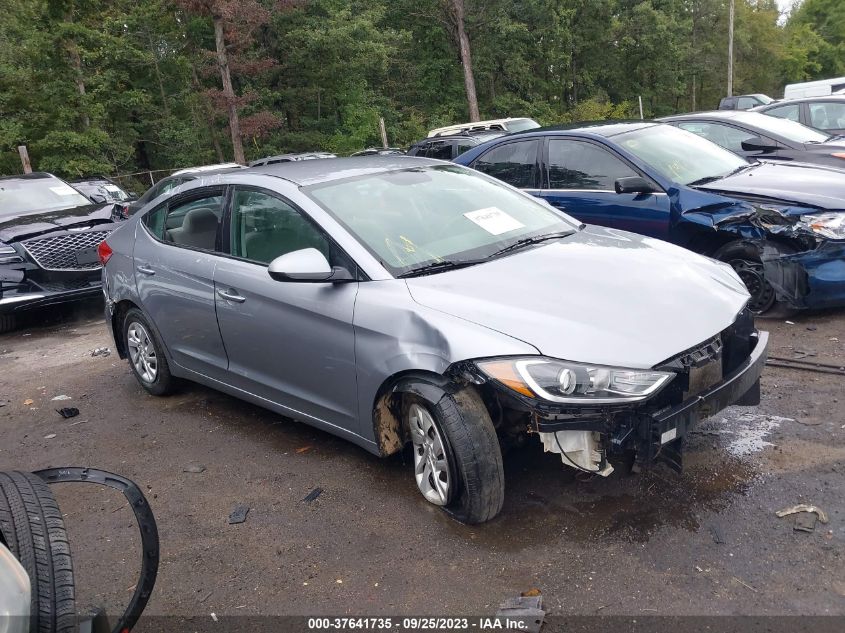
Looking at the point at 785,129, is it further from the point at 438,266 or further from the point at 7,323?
the point at 7,323

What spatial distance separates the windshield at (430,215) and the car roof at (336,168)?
8 centimetres

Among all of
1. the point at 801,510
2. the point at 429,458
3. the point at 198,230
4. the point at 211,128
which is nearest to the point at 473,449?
the point at 429,458

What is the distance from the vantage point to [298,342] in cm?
396

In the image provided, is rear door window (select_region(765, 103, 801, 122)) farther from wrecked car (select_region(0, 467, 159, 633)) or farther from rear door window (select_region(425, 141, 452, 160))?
wrecked car (select_region(0, 467, 159, 633))

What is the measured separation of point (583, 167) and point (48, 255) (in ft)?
19.2

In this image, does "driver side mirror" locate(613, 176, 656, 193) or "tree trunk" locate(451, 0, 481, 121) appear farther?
"tree trunk" locate(451, 0, 481, 121)

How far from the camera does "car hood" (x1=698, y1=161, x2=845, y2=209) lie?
5540mm

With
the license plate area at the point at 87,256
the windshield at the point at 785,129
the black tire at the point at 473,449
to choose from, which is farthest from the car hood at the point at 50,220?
the windshield at the point at 785,129

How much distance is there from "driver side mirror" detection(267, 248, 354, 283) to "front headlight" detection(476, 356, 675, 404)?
3.76ft

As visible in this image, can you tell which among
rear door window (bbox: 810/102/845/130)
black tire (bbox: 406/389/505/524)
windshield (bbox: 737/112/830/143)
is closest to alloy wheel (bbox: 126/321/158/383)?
black tire (bbox: 406/389/505/524)

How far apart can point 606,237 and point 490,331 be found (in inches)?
57.5

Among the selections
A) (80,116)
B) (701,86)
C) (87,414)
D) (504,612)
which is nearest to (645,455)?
(504,612)

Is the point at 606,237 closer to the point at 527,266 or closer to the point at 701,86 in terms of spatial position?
the point at 527,266

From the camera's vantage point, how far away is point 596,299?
11.1 ft
